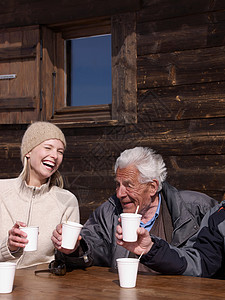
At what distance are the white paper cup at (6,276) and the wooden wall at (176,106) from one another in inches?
99.5

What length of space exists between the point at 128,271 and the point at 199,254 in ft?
2.01

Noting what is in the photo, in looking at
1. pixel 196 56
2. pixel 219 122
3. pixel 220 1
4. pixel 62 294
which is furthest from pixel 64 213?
pixel 220 1

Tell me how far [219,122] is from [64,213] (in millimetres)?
1757

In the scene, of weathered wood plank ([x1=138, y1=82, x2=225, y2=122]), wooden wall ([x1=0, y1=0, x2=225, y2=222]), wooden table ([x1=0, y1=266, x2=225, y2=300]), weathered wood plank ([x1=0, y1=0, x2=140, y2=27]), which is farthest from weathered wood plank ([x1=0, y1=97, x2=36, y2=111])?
wooden table ([x1=0, y1=266, x2=225, y2=300])

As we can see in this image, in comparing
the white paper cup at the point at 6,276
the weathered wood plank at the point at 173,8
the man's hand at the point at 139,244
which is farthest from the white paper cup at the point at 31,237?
the weathered wood plank at the point at 173,8

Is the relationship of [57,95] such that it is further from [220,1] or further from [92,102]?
[220,1]

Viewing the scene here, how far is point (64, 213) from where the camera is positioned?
337cm

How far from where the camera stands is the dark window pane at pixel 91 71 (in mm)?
4945

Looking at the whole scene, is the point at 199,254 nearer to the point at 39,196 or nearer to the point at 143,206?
the point at 143,206

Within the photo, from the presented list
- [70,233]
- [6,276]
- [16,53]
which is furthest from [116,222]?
[16,53]

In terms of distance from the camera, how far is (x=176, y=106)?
4.42 m

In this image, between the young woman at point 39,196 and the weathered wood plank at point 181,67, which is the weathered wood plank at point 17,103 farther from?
the young woman at point 39,196

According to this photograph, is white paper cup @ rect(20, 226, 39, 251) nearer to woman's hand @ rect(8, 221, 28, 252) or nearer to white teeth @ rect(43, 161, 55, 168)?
woman's hand @ rect(8, 221, 28, 252)

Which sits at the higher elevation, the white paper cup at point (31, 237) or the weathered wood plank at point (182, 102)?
the weathered wood plank at point (182, 102)
